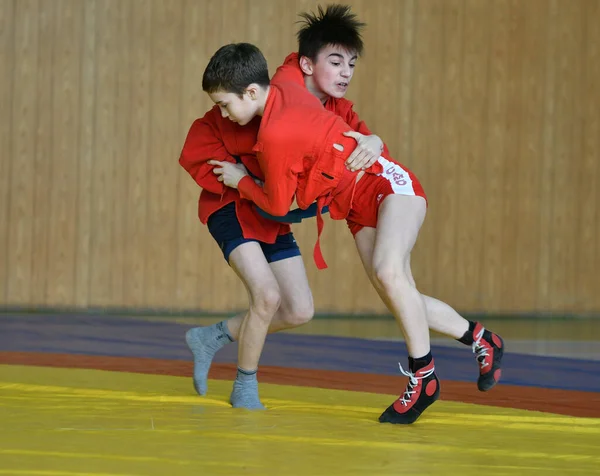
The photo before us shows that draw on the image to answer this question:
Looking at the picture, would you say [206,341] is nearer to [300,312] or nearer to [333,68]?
[300,312]

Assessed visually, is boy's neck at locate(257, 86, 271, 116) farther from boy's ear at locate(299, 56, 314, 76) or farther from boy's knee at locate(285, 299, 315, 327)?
boy's knee at locate(285, 299, 315, 327)

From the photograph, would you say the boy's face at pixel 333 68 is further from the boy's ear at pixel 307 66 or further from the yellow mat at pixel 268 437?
the yellow mat at pixel 268 437

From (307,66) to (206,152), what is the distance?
44cm

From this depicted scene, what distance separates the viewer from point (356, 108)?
22.9 feet

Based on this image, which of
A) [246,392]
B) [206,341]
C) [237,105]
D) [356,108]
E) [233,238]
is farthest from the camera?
[356,108]

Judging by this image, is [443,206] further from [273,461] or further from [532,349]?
[273,461]

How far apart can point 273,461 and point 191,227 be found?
465 centimetres

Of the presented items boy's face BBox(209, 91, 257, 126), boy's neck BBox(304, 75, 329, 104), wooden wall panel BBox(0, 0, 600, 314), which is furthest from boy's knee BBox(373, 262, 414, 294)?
wooden wall panel BBox(0, 0, 600, 314)

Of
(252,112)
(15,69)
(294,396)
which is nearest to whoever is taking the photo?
(252,112)

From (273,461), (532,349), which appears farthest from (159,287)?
(273,461)

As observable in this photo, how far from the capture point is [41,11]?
6.64 m

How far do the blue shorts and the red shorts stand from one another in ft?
1.19

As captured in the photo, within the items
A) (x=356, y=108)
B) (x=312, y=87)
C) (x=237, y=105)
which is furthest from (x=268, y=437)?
(x=356, y=108)

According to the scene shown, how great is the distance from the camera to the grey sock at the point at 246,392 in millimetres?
3047
